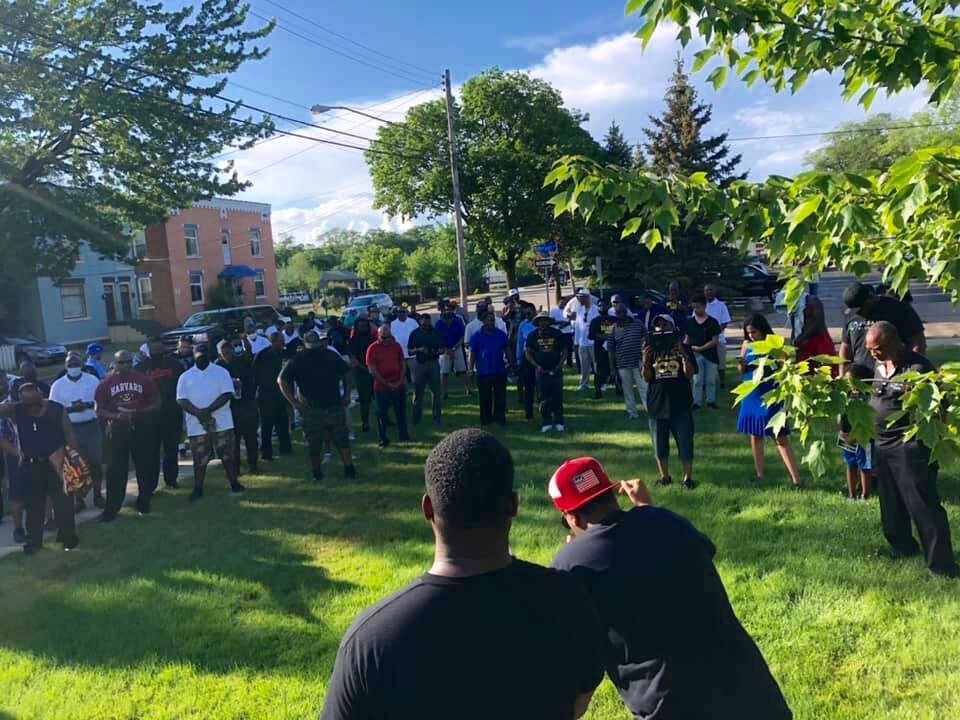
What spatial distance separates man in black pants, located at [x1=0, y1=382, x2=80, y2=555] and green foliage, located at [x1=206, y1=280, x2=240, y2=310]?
123 ft

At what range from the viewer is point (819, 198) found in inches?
82.7

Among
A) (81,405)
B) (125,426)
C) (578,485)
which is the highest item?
(578,485)

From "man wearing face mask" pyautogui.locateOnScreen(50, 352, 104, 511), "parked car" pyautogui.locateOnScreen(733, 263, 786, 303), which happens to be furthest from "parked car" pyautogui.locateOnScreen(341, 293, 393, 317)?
"man wearing face mask" pyautogui.locateOnScreen(50, 352, 104, 511)

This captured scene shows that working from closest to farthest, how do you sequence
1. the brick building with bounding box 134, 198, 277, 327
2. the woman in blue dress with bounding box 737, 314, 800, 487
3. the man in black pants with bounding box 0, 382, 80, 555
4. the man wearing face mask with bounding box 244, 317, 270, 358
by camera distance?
the woman in blue dress with bounding box 737, 314, 800, 487
the man in black pants with bounding box 0, 382, 80, 555
the man wearing face mask with bounding box 244, 317, 270, 358
the brick building with bounding box 134, 198, 277, 327

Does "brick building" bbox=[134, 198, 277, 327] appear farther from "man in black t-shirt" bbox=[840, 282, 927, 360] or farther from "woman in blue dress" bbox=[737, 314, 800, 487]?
"man in black t-shirt" bbox=[840, 282, 927, 360]

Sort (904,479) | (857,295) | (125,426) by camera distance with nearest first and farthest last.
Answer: (904,479), (857,295), (125,426)

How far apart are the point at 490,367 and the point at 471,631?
9162 mm

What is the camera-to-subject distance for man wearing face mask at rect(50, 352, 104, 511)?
8461mm

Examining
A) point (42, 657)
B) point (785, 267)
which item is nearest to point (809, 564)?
point (785, 267)

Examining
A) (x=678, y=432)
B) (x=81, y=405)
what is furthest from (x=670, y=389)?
(x=81, y=405)

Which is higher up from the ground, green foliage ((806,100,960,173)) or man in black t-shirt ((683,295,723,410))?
green foliage ((806,100,960,173))

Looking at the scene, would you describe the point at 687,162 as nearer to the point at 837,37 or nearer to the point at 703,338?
the point at 703,338

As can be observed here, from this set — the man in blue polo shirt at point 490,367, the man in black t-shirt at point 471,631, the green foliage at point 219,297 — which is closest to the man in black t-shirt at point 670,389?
the man in blue polo shirt at point 490,367

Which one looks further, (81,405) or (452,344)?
(452,344)
